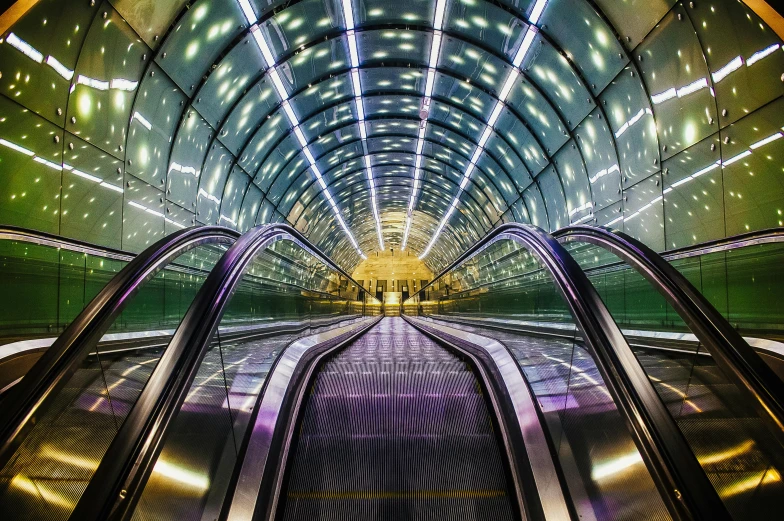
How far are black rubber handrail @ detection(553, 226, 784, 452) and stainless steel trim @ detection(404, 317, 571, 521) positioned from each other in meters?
1.09

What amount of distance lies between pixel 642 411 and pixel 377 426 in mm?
2000

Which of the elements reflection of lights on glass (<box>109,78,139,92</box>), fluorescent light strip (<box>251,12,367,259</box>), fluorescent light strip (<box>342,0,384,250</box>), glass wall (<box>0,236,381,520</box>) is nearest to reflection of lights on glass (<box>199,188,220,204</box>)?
fluorescent light strip (<box>251,12,367,259</box>)

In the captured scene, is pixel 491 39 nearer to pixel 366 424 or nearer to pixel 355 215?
pixel 366 424

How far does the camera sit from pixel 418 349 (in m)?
7.74

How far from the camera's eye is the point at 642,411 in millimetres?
2271

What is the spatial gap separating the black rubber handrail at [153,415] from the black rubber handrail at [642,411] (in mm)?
1930

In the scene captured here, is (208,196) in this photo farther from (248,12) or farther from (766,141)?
(766,141)

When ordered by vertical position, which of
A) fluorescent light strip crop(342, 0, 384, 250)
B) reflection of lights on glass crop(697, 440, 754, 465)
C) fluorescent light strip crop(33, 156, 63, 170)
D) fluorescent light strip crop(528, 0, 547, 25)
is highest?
fluorescent light strip crop(342, 0, 384, 250)

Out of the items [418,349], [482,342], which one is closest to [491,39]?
[418,349]

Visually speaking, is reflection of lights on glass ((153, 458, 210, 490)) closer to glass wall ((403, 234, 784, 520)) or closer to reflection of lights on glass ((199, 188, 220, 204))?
glass wall ((403, 234, 784, 520))

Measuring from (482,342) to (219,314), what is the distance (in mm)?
3578

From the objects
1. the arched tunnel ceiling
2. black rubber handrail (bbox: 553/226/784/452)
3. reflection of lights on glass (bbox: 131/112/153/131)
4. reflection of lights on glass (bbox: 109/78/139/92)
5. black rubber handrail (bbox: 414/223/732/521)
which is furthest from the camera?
reflection of lights on glass (bbox: 131/112/153/131)

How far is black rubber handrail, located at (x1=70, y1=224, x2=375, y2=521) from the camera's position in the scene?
1728 millimetres

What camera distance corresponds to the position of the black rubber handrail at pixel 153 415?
5.67 ft
